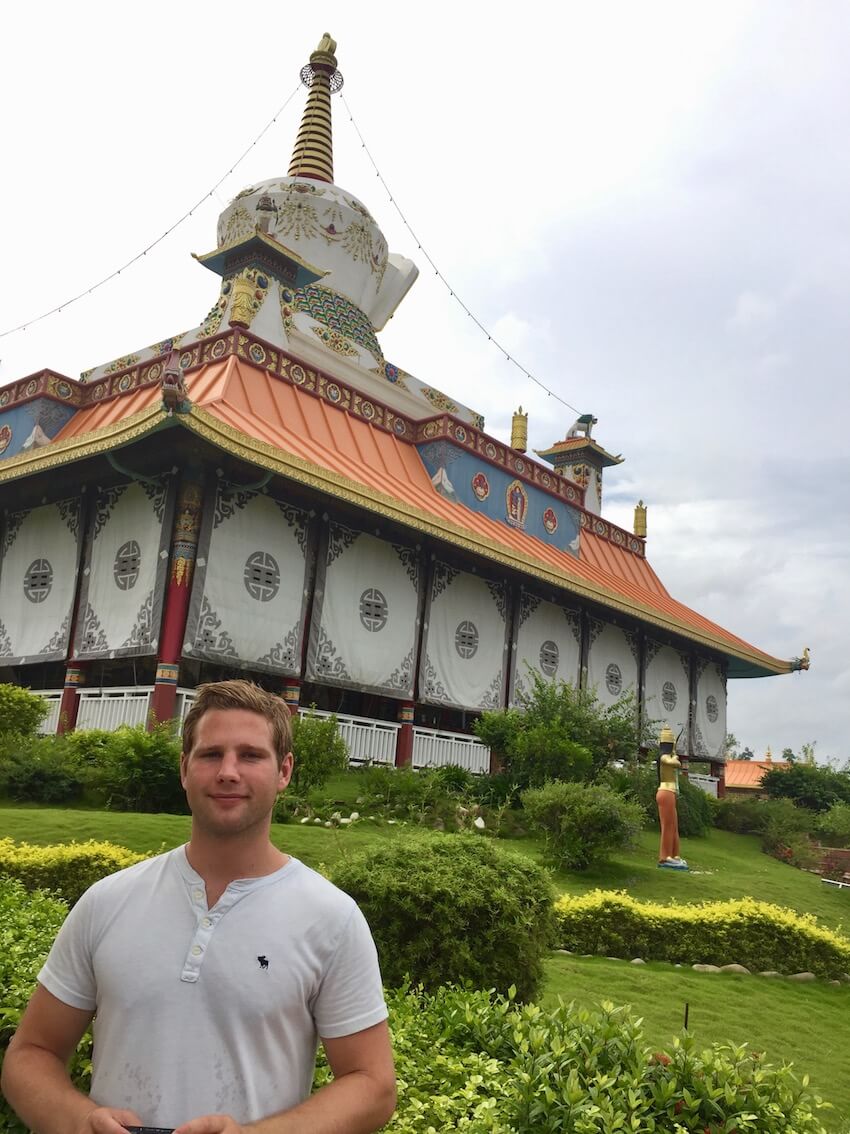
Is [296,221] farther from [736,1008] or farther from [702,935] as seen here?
[736,1008]

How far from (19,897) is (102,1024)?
3.85 m

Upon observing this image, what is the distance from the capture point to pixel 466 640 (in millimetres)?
18625

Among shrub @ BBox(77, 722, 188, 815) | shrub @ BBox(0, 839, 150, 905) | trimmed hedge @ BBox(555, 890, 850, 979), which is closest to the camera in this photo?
shrub @ BBox(0, 839, 150, 905)

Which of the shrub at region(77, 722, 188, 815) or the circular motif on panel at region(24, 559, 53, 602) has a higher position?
the circular motif on panel at region(24, 559, 53, 602)

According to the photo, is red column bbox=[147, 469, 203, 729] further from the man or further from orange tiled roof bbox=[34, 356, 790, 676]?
the man

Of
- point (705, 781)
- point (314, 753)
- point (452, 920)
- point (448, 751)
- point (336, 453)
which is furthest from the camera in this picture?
point (705, 781)

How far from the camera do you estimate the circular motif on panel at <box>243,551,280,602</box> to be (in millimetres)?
14953

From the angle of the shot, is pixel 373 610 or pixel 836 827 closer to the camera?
pixel 373 610

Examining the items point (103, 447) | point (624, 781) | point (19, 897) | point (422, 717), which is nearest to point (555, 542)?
point (422, 717)

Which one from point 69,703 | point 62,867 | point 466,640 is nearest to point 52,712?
point 69,703

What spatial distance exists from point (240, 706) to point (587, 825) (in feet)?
32.9

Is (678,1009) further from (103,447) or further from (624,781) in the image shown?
(103,447)

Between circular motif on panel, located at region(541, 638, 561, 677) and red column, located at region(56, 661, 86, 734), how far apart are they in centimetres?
949

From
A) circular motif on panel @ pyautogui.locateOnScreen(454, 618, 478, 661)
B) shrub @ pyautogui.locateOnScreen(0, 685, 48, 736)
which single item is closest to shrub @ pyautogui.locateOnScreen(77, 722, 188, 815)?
shrub @ pyautogui.locateOnScreen(0, 685, 48, 736)
